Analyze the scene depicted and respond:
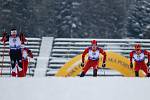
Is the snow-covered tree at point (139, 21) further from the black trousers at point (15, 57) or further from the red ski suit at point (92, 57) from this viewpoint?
the black trousers at point (15, 57)

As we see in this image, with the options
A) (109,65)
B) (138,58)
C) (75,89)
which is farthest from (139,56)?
(75,89)

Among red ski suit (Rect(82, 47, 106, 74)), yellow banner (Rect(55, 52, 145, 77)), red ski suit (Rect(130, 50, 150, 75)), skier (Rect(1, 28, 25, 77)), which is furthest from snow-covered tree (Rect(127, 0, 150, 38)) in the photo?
skier (Rect(1, 28, 25, 77))

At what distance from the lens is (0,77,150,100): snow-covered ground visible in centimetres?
627

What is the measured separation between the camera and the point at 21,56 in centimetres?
1101

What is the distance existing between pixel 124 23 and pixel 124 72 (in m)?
22.5

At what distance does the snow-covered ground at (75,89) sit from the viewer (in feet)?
20.6

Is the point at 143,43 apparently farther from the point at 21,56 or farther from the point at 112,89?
the point at 112,89

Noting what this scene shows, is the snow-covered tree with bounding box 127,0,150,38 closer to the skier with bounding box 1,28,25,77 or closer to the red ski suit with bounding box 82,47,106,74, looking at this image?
the red ski suit with bounding box 82,47,106,74

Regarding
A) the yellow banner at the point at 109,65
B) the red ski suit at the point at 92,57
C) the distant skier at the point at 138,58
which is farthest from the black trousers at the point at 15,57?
the distant skier at the point at 138,58

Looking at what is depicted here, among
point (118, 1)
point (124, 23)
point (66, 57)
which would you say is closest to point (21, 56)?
point (66, 57)

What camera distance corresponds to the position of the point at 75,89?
634 centimetres

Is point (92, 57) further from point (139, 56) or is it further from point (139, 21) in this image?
point (139, 21)

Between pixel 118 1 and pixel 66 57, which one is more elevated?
pixel 118 1

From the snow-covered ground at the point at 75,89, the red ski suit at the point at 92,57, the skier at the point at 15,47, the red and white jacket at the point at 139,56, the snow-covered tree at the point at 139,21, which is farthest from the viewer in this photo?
the snow-covered tree at the point at 139,21
